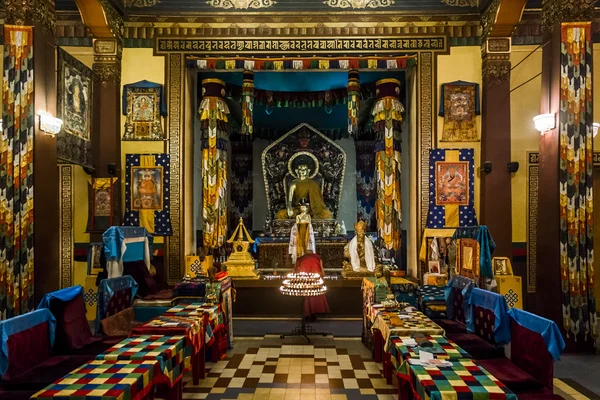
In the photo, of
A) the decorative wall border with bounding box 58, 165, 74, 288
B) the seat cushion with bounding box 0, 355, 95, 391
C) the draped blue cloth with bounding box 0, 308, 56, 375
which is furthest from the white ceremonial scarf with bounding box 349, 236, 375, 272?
the draped blue cloth with bounding box 0, 308, 56, 375

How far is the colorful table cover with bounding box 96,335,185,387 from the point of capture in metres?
3.52

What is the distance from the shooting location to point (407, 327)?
4375 millimetres

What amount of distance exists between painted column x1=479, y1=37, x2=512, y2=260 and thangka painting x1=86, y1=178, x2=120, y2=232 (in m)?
6.86

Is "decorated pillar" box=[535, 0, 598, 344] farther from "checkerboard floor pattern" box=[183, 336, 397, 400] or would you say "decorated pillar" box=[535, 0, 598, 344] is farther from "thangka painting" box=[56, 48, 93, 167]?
"thangka painting" box=[56, 48, 93, 167]

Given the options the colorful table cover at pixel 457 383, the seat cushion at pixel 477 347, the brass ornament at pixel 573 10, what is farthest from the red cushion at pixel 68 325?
the brass ornament at pixel 573 10

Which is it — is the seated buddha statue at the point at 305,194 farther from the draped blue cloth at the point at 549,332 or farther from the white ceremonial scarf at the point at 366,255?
the draped blue cloth at the point at 549,332

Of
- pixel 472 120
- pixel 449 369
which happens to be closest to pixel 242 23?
pixel 472 120

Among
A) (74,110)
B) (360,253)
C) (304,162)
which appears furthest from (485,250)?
(304,162)

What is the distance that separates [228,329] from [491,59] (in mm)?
6748

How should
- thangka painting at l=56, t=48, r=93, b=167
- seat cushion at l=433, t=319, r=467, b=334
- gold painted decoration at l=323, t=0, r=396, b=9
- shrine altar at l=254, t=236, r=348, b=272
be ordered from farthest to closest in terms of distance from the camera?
shrine altar at l=254, t=236, r=348, b=272 → gold painted decoration at l=323, t=0, r=396, b=9 → thangka painting at l=56, t=48, r=93, b=167 → seat cushion at l=433, t=319, r=467, b=334

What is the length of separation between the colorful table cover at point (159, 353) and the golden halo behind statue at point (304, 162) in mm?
9403

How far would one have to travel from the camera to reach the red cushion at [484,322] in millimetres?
4426

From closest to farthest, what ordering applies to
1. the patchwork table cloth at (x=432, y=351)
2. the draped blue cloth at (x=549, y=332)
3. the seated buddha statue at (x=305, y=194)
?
the draped blue cloth at (x=549, y=332) → the patchwork table cloth at (x=432, y=351) → the seated buddha statue at (x=305, y=194)

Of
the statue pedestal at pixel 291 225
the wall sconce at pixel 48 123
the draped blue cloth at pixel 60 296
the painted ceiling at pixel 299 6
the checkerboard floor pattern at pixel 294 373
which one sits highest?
the painted ceiling at pixel 299 6
